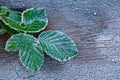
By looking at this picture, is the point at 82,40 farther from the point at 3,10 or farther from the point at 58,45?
the point at 3,10

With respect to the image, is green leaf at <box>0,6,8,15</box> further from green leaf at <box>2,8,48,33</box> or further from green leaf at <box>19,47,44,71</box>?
green leaf at <box>19,47,44,71</box>

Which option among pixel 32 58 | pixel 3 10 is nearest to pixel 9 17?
pixel 3 10

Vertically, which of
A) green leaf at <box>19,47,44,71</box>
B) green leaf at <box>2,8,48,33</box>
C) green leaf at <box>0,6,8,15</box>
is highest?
green leaf at <box>0,6,8,15</box>

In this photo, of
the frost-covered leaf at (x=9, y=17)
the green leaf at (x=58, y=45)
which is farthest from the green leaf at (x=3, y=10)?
the green leaf at (x=58, y=45)

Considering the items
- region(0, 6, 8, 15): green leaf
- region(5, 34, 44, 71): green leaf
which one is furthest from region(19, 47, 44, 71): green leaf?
region(0, 6, 8, 15): green leaf

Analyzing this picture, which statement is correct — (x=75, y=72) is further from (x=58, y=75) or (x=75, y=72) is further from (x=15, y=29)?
(x=15, y=29)

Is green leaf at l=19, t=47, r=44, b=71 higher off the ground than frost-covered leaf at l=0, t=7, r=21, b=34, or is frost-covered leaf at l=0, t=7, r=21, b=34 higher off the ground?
frost-covered leaf at l=0, t=7, r=21, b=34
